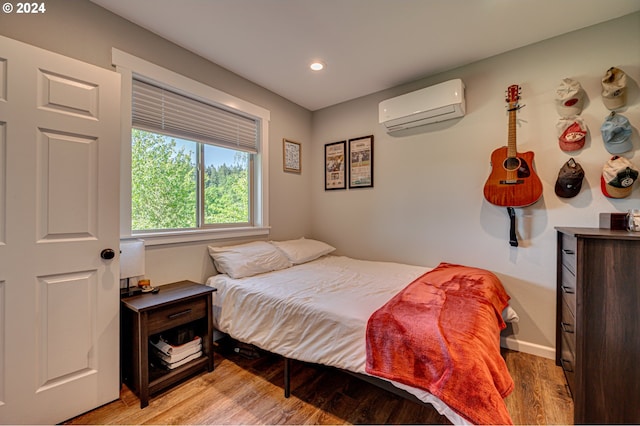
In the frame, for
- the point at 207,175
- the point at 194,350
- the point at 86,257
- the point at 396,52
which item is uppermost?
the point at 396,52

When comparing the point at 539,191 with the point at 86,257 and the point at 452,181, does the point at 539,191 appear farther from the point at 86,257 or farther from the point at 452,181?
the point at 86,257

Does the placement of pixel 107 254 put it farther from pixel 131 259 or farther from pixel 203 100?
pixel 203 100

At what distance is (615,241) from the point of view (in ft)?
4.51

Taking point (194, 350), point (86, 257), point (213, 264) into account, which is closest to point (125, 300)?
point (86, 257)

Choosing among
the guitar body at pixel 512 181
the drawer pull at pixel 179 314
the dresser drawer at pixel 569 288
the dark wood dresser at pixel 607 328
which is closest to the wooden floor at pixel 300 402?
the dark wood dresser at pixel 607 328

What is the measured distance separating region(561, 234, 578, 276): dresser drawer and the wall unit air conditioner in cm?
135

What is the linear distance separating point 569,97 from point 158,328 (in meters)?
3.32

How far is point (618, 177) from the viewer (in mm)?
1809

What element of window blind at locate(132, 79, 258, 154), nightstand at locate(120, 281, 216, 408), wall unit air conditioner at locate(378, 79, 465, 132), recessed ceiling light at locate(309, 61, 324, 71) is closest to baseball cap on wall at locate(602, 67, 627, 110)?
wall unit air conditioner at locate(378, 79, 465, 132)

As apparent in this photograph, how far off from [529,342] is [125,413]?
2.98 m

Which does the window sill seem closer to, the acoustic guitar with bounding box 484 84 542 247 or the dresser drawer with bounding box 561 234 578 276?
the acoustic guitar with bounding box 484 84 542 247

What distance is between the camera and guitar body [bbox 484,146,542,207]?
213 cm

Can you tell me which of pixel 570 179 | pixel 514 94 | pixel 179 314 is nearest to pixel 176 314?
pixel 179 314

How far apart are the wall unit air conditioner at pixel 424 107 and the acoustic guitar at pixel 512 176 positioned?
0.41 m
